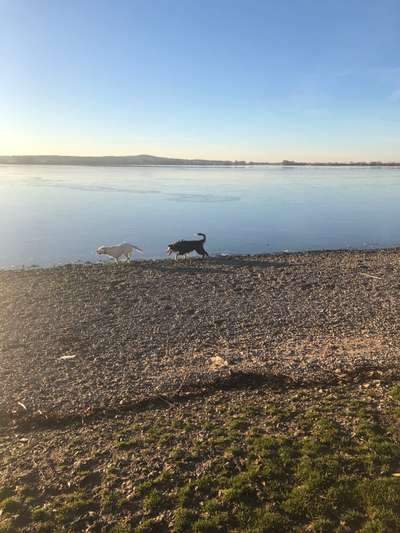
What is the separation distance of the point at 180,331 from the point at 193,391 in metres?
3.62

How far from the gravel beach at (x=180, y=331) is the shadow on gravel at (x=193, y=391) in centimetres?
4

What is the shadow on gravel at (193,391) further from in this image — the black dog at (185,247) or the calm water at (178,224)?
the calm water at (178,224)

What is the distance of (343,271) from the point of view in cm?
1798

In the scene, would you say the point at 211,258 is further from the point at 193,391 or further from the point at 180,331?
the point at 193,391

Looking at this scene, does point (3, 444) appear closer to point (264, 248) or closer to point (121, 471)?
point (121, 471)

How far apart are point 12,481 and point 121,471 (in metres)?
1.20

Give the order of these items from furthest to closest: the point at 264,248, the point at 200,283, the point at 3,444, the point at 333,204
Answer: the point at 333,204, the point at 264,248, the point at 200,283, the point at 3,444

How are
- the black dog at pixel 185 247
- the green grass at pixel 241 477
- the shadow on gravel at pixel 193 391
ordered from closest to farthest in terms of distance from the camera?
the green grass at pixel 241 477 → the shadow on gravel at pixel 193 391 → the black dog at pixel 185 247

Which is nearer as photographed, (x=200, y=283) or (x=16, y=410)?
(x=16, y=410)

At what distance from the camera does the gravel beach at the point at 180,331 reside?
786 centimetres

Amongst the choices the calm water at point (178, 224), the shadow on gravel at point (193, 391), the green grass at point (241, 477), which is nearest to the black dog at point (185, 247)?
the calm water at point (178, 224)

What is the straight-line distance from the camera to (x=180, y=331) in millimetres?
11086

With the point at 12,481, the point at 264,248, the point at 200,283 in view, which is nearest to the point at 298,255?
the point at 264,248

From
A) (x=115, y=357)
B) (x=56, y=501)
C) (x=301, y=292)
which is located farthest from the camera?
(x=301, y=292)
